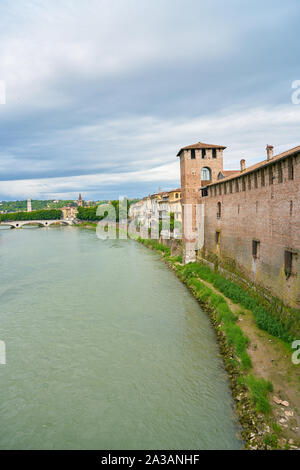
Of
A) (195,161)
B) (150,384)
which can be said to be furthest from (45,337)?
(195,161)

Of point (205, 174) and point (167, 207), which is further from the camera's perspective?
point (167, 207)

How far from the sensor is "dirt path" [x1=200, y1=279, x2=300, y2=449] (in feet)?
14.5

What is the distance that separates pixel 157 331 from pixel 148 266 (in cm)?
1016

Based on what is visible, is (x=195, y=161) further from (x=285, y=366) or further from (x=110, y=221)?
(x=110, y=221)

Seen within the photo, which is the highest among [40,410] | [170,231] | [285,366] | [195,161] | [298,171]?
[195,161]

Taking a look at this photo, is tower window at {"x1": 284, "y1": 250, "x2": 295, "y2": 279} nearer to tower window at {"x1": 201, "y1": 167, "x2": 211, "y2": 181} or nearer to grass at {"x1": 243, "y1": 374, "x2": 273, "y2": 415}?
grass at {"x1": 243, "y1": 374, "x2": 273, "y2": 415}

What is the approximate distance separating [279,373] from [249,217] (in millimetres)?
5784

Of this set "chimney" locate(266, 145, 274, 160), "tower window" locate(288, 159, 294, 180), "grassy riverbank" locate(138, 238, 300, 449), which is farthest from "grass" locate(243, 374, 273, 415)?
"chimney" locate(266, 145, 274, 160)

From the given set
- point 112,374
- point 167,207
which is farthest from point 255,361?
point 167,207

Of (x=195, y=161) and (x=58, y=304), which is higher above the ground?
(x=195, y=161)

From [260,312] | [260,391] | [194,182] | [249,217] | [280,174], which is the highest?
[194,182]

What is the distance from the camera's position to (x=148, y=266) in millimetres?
18938

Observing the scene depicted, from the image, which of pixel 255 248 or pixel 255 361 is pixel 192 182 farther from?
pixel 255 361

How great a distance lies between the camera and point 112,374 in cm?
668
